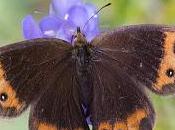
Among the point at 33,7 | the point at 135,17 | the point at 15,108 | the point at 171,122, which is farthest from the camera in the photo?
the point at 33,7

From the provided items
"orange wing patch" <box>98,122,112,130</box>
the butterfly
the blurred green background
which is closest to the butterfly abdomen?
the butterfly

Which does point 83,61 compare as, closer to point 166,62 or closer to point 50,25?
point 50,25

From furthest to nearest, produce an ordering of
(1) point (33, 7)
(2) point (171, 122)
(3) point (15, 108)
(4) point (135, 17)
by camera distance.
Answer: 1. (1) point (33, 7)
2. (4) point (135, 17)
3. (2) point (171, 122)
4. (3) point (15, 108)

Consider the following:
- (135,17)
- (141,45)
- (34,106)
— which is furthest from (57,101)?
(135,17)

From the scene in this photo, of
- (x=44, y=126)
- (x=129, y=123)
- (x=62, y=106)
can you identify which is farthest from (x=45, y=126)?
(x=129, y=123)

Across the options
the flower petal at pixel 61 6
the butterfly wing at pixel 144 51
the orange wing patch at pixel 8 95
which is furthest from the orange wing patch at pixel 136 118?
the flower petal at pixel 61 6

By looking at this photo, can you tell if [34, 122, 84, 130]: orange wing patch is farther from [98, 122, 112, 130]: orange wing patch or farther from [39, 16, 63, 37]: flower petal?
[39, 16, 63, 37]: flower petal

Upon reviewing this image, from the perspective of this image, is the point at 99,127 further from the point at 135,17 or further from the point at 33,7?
the point at 33,7
